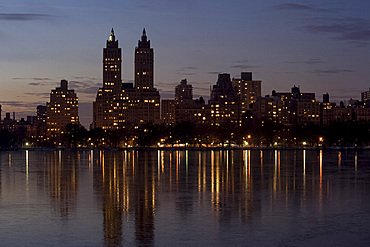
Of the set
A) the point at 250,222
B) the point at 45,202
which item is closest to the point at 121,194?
the point at 45,202

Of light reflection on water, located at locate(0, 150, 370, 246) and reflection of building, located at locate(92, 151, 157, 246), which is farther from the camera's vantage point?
reflection of building, located at locate(92, 151, 157, 246)

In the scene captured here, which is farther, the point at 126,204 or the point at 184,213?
the point at 126,204

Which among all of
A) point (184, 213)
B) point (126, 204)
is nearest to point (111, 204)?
point (126, 204)

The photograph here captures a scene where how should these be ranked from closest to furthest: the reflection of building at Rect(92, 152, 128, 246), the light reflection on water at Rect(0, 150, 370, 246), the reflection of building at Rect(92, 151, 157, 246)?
the light reflection on water at Rect(0, 150, 370, 246)
the reflection of building at Rect(92, 152, 128, 246)
the reflection of building at Rect(92, 151, 157, 246)

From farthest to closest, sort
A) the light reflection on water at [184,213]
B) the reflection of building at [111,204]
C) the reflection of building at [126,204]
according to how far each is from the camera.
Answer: the reflection of building at [126,204]
the reflection of building at [111,204]
the light reflection on water at [184,213]

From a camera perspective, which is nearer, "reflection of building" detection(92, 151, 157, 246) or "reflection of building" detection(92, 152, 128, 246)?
"reflection of building" detection(92, 152, 128, 246)

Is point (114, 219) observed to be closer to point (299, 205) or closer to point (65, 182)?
point (299, 205)

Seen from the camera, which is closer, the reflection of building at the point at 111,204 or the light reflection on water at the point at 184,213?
the light reflection on water at the point at 184,213


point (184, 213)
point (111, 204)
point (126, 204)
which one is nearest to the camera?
point (184, 213)

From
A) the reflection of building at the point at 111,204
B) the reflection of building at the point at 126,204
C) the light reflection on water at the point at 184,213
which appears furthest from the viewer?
the reflection of building at the point at 126,204

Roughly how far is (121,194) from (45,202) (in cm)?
723

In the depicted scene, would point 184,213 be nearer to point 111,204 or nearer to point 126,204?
point 126,204

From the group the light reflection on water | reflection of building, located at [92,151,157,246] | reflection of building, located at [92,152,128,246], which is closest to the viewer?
the light reflection on water

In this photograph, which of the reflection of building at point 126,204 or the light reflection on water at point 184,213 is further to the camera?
the reflection of building at point 126,204
